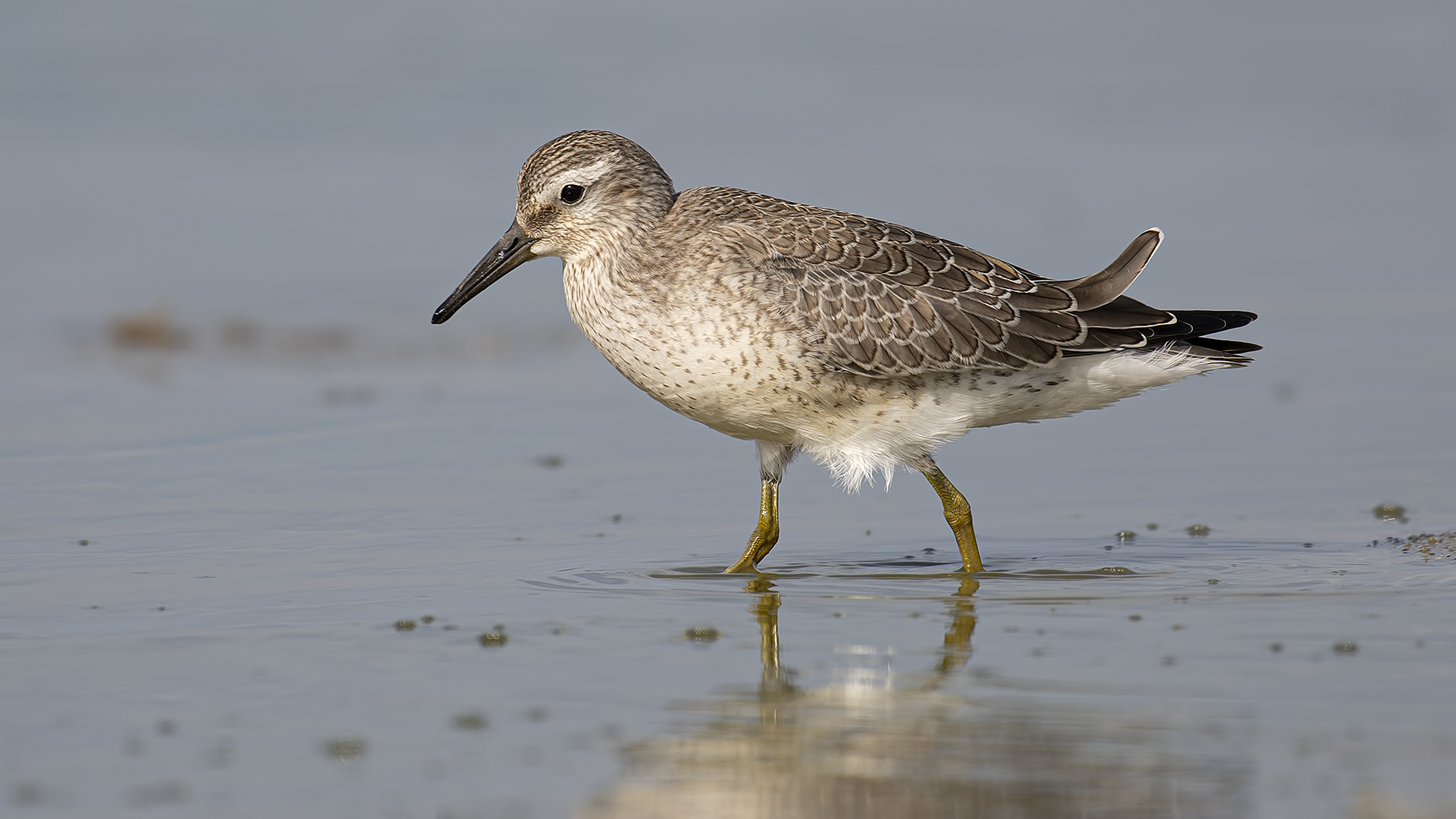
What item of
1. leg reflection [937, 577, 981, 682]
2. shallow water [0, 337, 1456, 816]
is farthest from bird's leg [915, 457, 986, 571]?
leg reflection [937, 577, 981, 682]

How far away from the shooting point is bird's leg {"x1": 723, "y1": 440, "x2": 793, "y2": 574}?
759 cm

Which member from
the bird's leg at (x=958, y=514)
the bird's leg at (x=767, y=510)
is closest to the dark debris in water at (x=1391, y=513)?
the bird's leg at (x=958, y=514)

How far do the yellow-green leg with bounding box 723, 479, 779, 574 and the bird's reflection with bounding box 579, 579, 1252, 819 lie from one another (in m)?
1.82

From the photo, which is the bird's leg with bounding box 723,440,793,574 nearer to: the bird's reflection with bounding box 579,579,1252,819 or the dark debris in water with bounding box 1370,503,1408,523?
the bird's reflection with bounding box 579,579,1252,819

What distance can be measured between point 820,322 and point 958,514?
3.43 feet

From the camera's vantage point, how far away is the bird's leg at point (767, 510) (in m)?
7.59

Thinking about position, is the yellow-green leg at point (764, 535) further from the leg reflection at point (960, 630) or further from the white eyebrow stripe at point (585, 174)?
the white eyebrow stripe at point (585, 174)

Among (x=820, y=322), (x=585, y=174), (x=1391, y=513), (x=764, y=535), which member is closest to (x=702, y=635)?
(x=764, y=535)

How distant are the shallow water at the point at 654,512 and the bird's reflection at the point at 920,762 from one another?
18 mm

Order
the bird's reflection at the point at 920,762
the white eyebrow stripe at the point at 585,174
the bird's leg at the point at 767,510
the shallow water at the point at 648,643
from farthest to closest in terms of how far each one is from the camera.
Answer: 1. the white eyebrow stripe at the point at 585,174
2. the bird's leg at the point at 767,510
3. the shallow water at the point at 648,643
4. the bird's reflection at the point at 920,762

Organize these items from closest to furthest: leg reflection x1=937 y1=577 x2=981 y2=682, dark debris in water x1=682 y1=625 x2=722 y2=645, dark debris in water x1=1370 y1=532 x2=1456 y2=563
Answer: leg reflection x1=937 y1=577 x2=981 y2=682 < dark debris in water x1=682 y1=625 x2=722 y2=645 < dark debris in water x1=1370 y1=532 x2=1456 y2=563

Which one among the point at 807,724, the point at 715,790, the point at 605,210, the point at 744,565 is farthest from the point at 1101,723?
the point at 605,210

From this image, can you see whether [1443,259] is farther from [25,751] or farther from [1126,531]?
[25,751]

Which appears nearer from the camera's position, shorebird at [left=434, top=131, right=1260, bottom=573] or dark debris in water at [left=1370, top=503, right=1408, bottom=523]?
shorebird at [left=434, top=131, right=1260, bottom=573]
